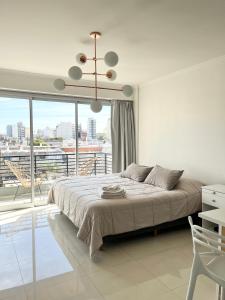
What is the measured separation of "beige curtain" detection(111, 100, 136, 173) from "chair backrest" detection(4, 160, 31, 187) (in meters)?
1.90

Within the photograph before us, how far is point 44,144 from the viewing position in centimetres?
489

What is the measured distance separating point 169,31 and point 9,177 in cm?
385

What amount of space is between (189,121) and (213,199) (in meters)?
1.48

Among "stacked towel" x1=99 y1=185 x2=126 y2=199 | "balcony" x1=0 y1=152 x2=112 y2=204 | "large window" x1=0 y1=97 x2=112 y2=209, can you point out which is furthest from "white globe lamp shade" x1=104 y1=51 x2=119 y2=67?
"balcony" x1=0 y1=152 x2=112 y2=204

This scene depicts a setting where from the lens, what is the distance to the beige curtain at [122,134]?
5414mm

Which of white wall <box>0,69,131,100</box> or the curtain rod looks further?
the curtain rod

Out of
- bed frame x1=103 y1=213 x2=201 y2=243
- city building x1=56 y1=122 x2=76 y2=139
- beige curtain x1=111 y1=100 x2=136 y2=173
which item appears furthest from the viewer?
beige curtain x1=111 y1=100 x2=136 y2=173

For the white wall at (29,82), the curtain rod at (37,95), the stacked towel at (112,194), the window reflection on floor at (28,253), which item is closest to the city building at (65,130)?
the curtain rod at (37,95)

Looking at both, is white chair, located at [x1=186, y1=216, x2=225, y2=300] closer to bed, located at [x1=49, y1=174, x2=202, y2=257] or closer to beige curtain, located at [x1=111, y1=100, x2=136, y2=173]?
bed, located at [x1=49, y1=174, x2=202, y2=257]

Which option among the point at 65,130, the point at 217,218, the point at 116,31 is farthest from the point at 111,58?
the point at 65,130

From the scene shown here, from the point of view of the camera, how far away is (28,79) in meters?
4.37

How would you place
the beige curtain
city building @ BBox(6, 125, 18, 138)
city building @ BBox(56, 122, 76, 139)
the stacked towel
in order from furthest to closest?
the beige curtain → city building @ BBox(56, 122, 76, 139) → city building @ BBox(6, 125, 18, 138) → the stacked towel

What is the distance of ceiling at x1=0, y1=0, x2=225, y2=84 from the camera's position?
2.18m

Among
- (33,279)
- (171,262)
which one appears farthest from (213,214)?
(33,279)
